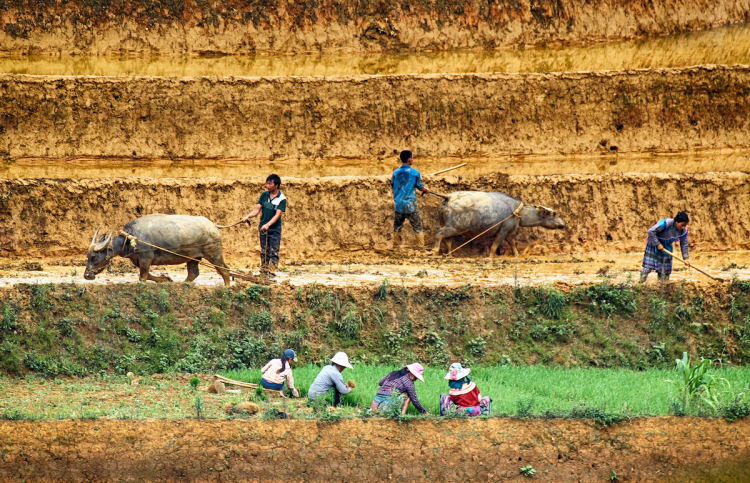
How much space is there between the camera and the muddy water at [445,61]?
2166cm

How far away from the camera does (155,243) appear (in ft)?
47.7

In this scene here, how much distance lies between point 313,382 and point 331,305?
253 centimetres

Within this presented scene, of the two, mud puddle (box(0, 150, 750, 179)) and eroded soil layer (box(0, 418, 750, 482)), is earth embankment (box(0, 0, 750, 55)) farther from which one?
eroded soil layer (box(0, 418, 750, 482))

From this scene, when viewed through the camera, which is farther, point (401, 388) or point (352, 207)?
point (352, 207)

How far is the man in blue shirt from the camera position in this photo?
708 inches

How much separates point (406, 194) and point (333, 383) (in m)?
7.02

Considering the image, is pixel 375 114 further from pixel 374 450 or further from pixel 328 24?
pixel 374 450

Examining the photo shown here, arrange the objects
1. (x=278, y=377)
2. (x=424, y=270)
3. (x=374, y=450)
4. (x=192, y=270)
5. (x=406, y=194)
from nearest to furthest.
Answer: (x=374, y=450) < (x=278, y=377) < (x=192, y=270) < (x=424, y=270) < (x=406, y=194)

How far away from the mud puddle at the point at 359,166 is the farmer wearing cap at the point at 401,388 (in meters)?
10.0

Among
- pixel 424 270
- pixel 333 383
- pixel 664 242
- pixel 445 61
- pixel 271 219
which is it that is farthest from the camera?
pixel 445 61

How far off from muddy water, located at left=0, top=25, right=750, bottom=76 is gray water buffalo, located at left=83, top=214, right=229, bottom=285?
26.1 feet

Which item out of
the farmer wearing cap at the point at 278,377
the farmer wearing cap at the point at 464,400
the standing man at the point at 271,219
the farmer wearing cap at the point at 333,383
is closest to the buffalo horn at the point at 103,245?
the standing man at the point at 271,219

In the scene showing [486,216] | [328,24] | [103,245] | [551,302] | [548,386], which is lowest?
[548,386]

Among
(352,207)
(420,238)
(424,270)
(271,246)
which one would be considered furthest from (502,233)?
(271,246)
